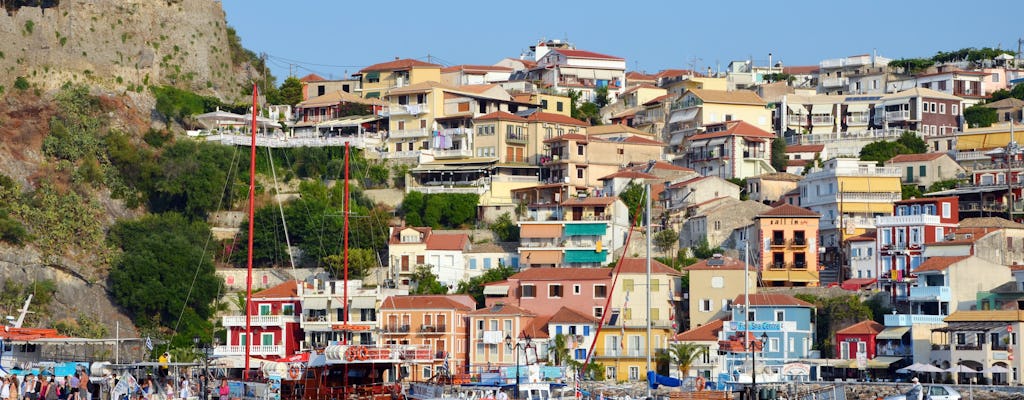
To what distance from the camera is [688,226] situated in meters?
77.9

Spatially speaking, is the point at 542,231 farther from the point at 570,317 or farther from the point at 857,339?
the point at 857,339

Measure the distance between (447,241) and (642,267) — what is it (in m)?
10.3

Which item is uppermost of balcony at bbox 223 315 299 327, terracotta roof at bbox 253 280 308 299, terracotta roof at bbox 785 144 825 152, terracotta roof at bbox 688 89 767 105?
terracotta roof at bbox 688 89 767 105

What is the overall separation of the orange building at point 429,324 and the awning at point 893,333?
1580 cm

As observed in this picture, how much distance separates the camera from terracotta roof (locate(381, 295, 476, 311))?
68875 millimetres

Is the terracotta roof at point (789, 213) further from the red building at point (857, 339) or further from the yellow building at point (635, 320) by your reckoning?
the red building at point (857, 339)

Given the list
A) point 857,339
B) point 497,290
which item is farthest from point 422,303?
point 857,339

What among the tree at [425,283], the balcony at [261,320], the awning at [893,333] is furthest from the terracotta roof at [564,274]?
the awning at [893,333]

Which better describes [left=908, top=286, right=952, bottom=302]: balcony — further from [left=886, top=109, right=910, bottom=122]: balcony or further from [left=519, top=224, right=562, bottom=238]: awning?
[left=886, top=109, right=910, bottom=122]: balcony

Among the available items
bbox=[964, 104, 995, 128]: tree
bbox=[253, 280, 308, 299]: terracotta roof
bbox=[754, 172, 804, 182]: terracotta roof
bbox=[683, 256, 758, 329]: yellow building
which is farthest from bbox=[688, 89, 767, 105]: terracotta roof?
bbox=[253, 280, 308, 299]: terracotta roof

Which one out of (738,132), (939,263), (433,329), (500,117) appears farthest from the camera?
(500,117)

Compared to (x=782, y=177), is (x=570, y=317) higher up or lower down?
lower down

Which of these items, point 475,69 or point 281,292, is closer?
point 281,292

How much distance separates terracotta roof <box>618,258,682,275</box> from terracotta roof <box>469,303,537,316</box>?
4220 millimetres
